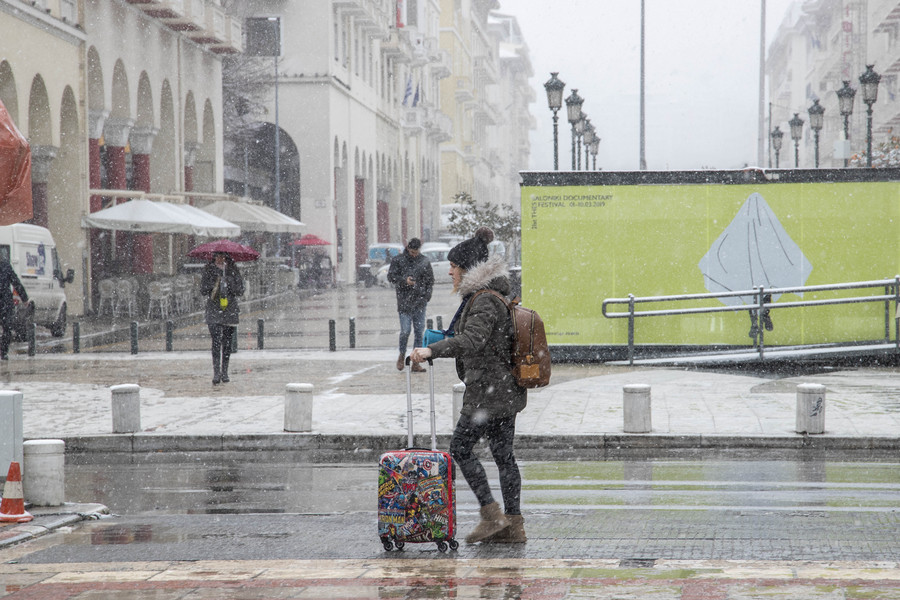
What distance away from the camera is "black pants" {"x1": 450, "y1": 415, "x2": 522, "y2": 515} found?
7.06 meters

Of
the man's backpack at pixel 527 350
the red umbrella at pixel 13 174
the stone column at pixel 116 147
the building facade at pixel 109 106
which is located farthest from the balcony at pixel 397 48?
the man's backpack at pixel 527 350

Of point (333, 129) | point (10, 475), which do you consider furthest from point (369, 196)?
point (10, 475)

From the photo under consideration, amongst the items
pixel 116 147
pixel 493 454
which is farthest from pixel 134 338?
pixel 116 147

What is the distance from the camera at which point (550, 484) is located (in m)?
9.28

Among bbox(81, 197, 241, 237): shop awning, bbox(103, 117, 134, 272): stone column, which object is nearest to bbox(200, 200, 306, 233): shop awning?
bbox(103, 117, 134, 272): stone column

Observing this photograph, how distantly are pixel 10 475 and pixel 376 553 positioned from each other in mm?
2674

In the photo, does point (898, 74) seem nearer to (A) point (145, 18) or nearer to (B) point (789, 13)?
(A) point (145, 18)

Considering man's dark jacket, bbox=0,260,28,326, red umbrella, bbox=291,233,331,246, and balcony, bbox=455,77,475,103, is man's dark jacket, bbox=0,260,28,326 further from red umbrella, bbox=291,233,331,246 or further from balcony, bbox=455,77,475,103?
balcony, bbox=455,77,475,103

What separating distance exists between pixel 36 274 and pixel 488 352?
19259 millimetres

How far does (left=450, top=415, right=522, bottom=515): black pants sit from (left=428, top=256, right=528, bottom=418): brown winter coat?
0.08m

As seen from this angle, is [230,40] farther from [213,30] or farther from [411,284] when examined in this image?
[411,284]

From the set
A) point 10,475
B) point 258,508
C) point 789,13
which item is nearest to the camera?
point 10,475

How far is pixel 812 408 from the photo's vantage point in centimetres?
1105

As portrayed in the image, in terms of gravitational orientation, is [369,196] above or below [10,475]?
above
